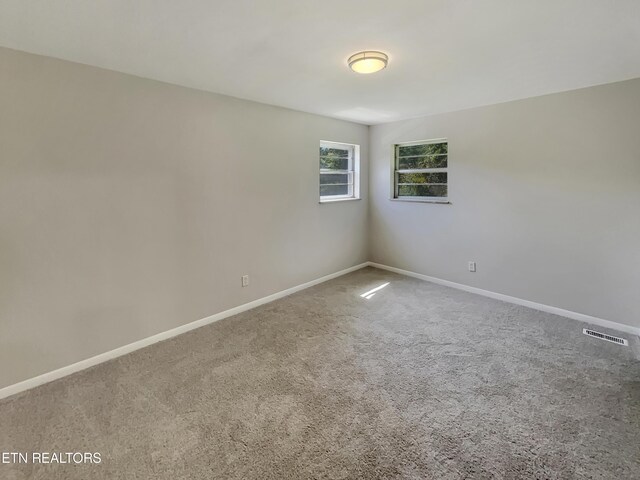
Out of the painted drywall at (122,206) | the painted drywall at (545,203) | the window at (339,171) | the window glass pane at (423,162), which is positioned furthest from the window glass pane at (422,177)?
the painted drywall at (122,206)

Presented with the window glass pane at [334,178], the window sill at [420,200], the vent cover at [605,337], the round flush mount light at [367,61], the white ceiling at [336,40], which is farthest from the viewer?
the window glass pane at [334,178]

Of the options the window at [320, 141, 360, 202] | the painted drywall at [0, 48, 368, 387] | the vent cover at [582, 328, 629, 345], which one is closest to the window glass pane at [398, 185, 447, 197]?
the window at [320, 141, 360, 202]

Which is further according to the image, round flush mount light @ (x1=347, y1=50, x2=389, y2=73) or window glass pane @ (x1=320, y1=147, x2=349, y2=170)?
window glass pane @ (x1=320, y1=147, x2=349, y2=170)

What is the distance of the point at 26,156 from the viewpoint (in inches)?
81.5

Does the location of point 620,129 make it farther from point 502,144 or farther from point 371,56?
point 371,56

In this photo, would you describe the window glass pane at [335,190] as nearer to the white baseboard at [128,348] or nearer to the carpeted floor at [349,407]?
the white baseboard at [128,348]

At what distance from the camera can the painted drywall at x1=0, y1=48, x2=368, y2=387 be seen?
209 centimetres

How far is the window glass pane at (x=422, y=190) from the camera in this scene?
421 cm

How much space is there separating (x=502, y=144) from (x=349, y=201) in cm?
206

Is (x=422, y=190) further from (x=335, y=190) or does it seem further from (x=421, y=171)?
(x=335, y=190)

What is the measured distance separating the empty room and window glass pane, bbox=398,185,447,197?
0.51 feet

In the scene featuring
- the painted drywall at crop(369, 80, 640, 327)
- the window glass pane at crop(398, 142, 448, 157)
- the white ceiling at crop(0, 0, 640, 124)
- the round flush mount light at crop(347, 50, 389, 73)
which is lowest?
the painted drywall at crop(369, 80, 640, 327)

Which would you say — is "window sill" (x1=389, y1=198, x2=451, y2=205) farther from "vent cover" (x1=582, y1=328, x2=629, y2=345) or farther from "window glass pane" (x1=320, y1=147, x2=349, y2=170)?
"vent cover" (x1=582, y1=328, x2=629, y2=345)

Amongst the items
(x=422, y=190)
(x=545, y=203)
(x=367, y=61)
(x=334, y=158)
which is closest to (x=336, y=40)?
(x=367, y=61)
